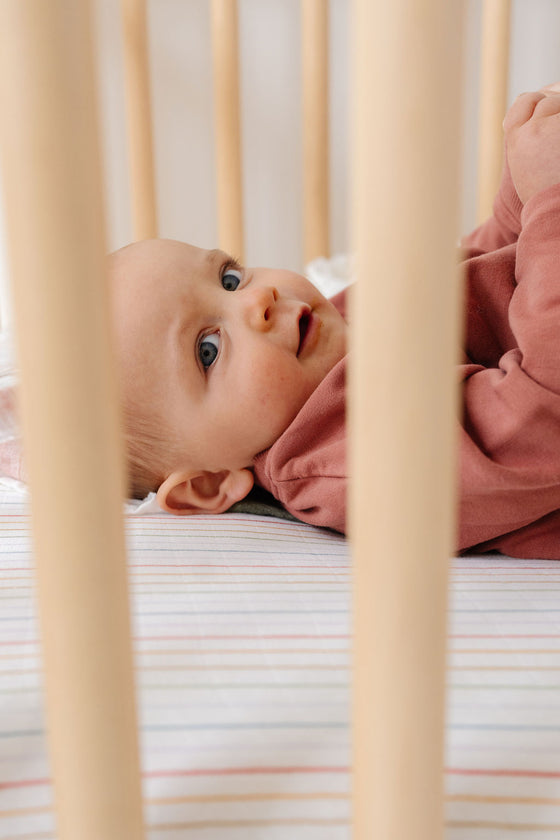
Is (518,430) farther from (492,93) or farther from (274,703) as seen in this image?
(492,93)

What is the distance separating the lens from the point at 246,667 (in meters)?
0.40

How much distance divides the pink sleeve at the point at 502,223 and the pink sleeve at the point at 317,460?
283 mm

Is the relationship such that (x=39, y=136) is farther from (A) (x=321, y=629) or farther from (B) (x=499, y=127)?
(B) (x=499, y=127)

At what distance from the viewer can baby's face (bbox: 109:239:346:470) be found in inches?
26.1

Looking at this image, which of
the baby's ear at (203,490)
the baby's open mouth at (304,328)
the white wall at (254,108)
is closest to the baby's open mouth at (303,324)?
the baby's open mouth at (304,328)

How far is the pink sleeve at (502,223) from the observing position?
2.64 ft

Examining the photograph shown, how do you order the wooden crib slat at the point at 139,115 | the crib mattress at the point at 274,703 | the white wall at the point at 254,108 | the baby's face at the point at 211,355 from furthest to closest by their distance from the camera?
the white wall at the point at 254,108
the wooden crib slat at the point at 139,115
the baby's face at the point at 211,355
the crib mattress at the point at 274,703

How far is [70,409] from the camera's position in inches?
9.6

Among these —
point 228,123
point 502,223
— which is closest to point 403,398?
point 502,223

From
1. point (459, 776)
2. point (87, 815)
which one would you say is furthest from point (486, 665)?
point (87, 815)

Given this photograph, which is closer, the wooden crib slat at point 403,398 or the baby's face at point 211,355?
the wooden crib slat at point 403,398

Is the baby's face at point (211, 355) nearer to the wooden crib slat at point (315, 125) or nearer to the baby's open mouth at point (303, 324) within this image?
the baby's open mouth at point (303, 324)

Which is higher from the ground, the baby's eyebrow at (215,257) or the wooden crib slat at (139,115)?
the wooden crib slat at (139,115)

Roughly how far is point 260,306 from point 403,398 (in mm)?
449
